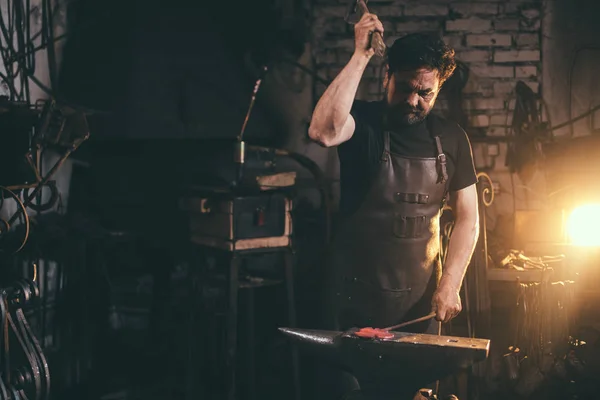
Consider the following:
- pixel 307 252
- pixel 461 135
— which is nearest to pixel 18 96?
pixel 307 252

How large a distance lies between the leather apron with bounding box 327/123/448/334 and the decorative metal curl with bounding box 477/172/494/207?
1491 millimetres

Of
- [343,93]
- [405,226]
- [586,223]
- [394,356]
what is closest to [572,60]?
[586,223]

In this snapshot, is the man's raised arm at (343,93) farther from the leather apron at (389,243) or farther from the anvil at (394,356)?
the anvil at (394,356)

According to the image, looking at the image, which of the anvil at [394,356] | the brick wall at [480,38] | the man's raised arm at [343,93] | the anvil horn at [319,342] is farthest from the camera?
the brick wall at [480,38]

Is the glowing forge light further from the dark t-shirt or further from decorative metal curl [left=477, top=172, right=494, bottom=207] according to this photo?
the dark t-shirt

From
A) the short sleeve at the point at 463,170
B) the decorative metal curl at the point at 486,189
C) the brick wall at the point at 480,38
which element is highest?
the brick wall at the point at 480,38

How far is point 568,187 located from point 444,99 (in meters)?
1.09

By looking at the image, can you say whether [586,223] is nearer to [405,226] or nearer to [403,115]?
[405,226]

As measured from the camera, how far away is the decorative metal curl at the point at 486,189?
5.02 meters

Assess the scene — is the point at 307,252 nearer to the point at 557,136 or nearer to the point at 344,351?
the point at 557,136

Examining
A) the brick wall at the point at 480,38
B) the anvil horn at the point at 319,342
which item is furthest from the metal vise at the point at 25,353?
the brick wall at the point at 480,38

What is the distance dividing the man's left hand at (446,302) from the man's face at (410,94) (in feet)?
2.61

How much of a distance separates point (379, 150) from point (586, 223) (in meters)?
2.30

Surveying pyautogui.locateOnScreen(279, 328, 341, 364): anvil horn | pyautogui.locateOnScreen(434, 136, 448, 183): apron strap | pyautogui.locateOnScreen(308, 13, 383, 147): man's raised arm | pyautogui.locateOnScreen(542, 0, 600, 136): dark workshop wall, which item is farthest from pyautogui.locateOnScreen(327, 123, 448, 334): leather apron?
pyautogui.locateOnScreen(542, 0, 600, 136): dark workshop wall
